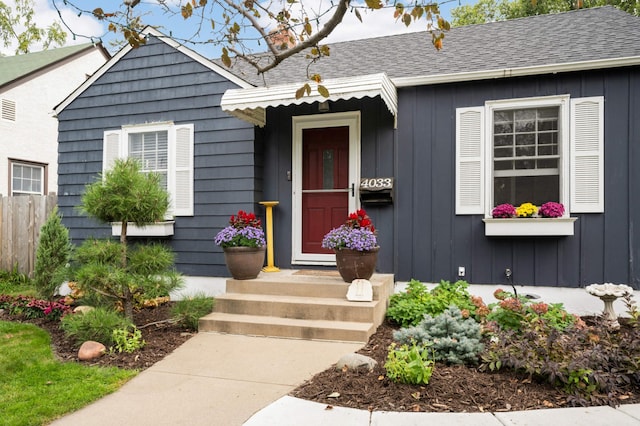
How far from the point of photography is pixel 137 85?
6.79m

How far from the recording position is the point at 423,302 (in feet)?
15.7

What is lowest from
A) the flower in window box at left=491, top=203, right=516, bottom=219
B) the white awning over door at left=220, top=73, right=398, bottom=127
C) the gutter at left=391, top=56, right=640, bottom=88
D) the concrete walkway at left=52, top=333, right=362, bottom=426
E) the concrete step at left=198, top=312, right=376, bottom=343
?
the concrete walkway at left=52, top=333, right=362, bottom=426

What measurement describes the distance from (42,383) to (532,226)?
16.7 feet

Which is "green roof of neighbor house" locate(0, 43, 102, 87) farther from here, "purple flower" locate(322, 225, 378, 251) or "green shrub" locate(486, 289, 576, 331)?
"green shrub" locate(486, 289, 576, 331)

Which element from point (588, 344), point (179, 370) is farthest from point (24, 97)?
point (588, 344)

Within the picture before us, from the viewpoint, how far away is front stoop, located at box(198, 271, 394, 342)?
14.6 ft

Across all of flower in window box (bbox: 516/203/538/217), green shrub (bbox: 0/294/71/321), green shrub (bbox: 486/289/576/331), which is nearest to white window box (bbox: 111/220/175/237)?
green shrub (bbox: 0/294/71/321)

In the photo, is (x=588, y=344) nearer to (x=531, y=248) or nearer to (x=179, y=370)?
(x=531, y=248)

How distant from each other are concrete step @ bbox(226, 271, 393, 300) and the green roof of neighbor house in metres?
9.32

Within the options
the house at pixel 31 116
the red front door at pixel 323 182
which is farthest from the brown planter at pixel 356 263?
the house at pixel 31 116

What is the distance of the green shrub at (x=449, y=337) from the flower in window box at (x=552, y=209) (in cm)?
199

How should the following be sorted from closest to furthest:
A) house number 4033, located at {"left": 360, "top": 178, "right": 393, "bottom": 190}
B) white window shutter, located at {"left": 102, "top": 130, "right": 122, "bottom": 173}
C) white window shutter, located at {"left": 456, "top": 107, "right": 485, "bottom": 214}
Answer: white window shutter, located at {"left": 456, "top": 107, "right": 485, "bottom": 214} < house number 4033, located at {"left": 360, "top": 178, "right": 393, "bottom": 190} < white window shutter, located at {"left": 102, "top": 130, "right": 122, "bottom": 173}

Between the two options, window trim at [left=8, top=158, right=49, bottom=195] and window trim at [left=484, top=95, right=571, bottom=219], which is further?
window trim at [left=8, top=158, right=49, bottom=195]

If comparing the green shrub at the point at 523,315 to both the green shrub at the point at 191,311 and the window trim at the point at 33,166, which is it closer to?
the green shrub at the point at 191,311
